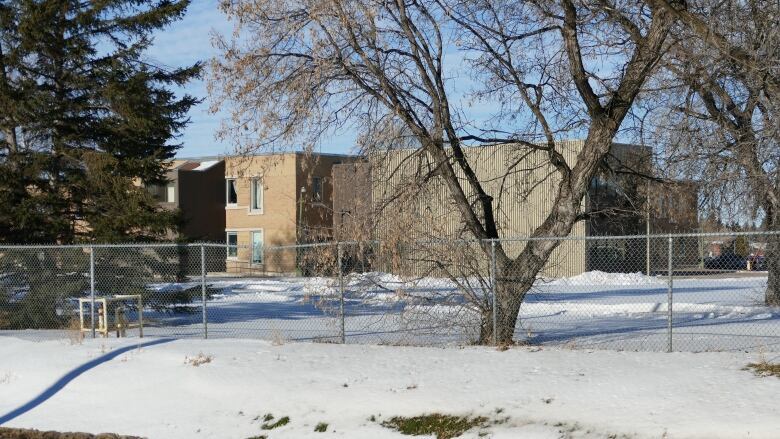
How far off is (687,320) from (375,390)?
39.8 ft

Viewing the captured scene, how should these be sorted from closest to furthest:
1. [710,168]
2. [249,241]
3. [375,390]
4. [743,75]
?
[375,390] < [743,75] < [710,168] < [249,241]

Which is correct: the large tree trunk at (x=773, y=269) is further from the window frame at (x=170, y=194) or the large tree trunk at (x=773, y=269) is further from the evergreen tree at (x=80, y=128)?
the window frame at (x=170, y=194)

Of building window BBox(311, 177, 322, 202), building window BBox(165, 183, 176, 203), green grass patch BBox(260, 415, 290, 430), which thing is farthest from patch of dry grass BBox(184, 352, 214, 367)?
building window BBox(165, 183, 176, 203)

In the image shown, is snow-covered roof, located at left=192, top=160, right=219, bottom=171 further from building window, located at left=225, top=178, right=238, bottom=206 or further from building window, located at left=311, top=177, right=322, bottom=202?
building window, located at left=311, top=177, right=322, bottom=202

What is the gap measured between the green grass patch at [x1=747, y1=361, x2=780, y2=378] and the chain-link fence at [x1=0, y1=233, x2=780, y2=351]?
169 centimetres

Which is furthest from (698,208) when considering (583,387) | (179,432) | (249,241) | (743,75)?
(249,241)

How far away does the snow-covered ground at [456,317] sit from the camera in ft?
47.9

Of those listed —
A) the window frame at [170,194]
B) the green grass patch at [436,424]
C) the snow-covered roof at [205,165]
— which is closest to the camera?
the green grass patch at [436,424]

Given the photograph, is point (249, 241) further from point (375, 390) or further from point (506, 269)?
point (375, 390)

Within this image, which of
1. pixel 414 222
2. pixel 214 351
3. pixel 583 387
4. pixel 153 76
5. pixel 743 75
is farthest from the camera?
pixel 153 76

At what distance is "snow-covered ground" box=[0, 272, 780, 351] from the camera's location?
14.6m

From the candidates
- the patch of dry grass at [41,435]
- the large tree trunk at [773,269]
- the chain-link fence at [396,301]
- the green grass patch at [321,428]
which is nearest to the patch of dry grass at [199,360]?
the chain-link fence at [396,301]

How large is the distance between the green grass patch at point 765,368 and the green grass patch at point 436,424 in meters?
3.19

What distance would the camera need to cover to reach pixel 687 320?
66.3ft
